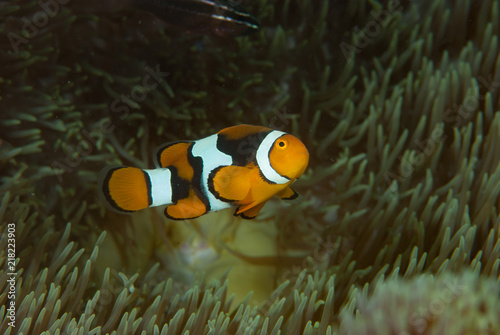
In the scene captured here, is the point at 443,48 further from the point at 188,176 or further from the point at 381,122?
the point at 188,176

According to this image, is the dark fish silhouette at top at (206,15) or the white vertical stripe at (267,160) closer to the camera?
the white vertical stripe at (267,160)

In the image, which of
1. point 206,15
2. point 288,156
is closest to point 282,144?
point 288,156

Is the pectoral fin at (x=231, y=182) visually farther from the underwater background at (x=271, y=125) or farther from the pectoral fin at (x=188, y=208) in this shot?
the underwater background at (x=271, y=125)

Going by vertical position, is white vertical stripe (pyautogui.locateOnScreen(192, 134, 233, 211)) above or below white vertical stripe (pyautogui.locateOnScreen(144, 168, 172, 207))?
above

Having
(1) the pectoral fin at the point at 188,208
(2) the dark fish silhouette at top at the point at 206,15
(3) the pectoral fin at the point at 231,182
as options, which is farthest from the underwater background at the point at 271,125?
(3) the pectoral fin at the point at 231,182

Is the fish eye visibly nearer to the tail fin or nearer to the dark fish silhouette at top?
the tail fin

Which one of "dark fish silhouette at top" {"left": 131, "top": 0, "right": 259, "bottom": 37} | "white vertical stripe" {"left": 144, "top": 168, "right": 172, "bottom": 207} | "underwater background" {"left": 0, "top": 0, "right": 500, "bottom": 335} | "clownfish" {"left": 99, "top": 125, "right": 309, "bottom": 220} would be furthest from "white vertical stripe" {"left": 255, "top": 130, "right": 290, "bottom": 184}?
"dark fish silhouette at top" {"left": 131, "top": 0, "right": 259, "bottom": 37}
